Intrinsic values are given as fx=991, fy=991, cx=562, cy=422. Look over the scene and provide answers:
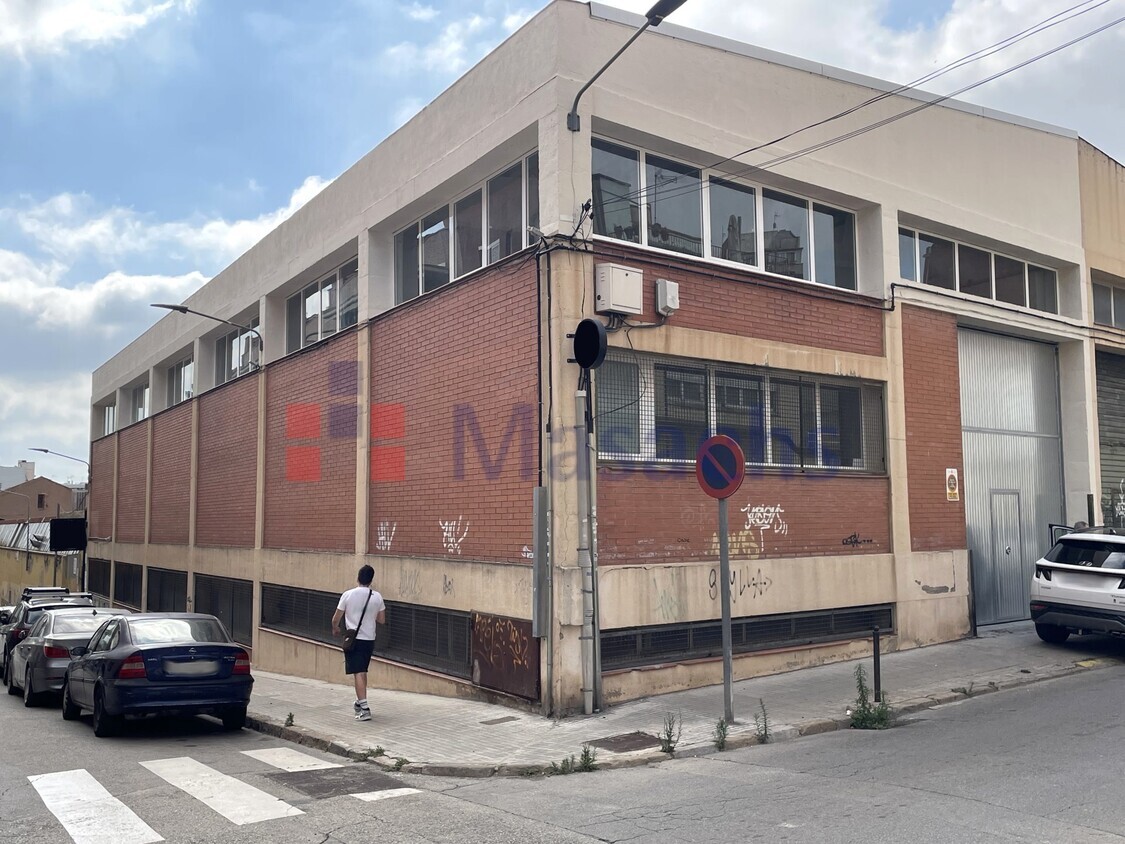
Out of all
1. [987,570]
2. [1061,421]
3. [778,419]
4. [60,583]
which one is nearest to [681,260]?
[778,419]

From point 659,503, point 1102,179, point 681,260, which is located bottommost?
point 659,503

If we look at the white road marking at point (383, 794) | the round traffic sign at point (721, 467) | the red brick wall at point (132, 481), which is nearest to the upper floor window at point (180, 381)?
the red brick wall at point (132, 481)

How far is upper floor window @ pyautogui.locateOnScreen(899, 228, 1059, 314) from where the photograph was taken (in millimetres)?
15789

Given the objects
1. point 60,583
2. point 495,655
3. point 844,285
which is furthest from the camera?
point 60,583

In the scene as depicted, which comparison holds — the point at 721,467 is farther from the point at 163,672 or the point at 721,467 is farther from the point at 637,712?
the point at 163,672

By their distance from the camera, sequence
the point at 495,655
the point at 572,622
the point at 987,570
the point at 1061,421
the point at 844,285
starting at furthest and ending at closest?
the point at 1061,421
the point at 987,570
the point at 844,285
the point at 495,655
the point at 572,622

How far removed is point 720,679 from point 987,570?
21.8ft

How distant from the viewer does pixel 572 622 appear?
1075cm

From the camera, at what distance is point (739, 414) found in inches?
509

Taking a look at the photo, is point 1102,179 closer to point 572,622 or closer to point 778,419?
point 778,419

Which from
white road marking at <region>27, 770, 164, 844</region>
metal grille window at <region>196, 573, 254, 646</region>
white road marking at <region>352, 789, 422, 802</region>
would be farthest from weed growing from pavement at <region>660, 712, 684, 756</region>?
metal grille window at <region>196, 573, 254, 646</region>

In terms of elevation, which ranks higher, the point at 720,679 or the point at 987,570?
the point at 987,570

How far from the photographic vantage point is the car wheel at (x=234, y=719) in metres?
11.3

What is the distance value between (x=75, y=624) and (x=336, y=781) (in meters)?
8.43
